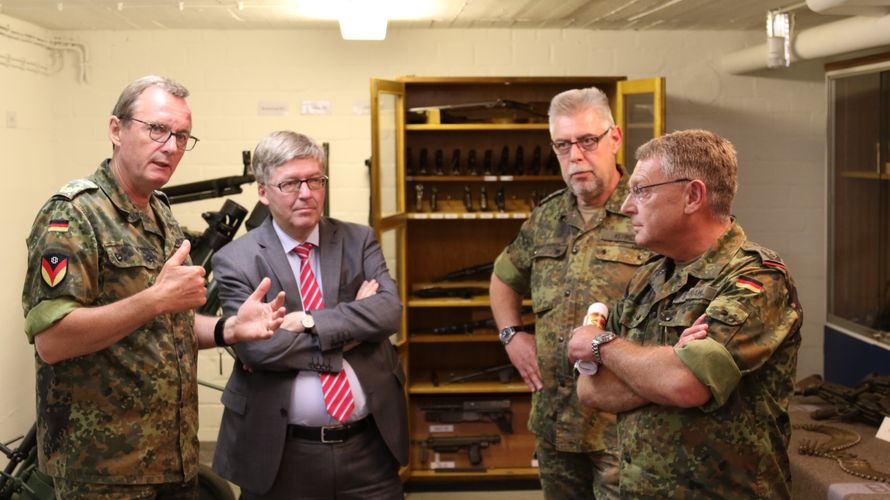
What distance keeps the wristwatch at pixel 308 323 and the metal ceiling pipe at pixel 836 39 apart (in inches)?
104

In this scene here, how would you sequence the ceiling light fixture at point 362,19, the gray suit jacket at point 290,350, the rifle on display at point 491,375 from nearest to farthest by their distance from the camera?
the gray suit jacket at point 290,350
the ceiling light fixture at point 362,19
the rifle on display at point 491,375

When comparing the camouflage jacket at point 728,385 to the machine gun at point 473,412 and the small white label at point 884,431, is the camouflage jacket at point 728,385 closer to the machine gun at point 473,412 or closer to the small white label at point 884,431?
the small white label at point 884,431

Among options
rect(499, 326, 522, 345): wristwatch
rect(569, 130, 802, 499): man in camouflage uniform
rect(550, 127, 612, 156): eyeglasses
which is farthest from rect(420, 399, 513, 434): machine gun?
rect(569, 130, 802, 499): man in camouflage uniform

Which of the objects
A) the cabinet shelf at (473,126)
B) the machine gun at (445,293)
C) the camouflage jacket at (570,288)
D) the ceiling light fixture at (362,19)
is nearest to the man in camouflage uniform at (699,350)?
the camouflage jacket at (570,288)

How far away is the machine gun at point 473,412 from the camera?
17.1 ft

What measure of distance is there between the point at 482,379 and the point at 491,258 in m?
0.79

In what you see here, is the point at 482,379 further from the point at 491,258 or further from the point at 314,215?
the point at 314,215

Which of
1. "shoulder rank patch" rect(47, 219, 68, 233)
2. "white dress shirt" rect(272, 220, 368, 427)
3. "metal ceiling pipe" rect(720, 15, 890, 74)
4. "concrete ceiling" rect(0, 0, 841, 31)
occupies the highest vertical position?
"concrete ceiling" rect(0, 0, 841, 31)

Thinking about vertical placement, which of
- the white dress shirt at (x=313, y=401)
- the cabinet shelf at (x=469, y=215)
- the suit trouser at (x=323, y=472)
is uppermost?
the cabinet shelf at (x=469, y=215)

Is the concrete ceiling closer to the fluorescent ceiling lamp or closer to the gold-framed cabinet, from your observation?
the fluorescent ceiling lamp

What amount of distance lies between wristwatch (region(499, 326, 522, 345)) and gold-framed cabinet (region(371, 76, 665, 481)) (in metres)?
1.63

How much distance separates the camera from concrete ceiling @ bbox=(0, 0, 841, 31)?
A: 450cm

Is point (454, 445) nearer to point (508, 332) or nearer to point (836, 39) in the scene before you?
point (508, 332)

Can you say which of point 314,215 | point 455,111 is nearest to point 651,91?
point 455,111
